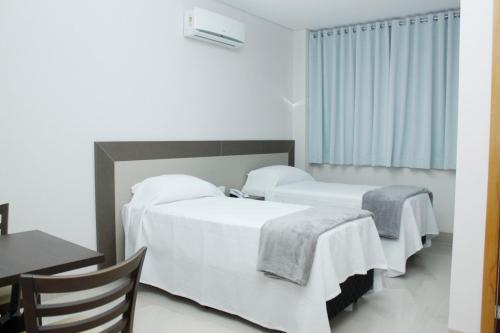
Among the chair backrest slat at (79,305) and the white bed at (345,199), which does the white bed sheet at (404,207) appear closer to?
the white bed at (345,199)

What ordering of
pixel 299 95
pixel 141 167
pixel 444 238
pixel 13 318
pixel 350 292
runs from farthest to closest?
pixel 299 95, pixel 444 238, pixel 141 167, pixel 350 292, pixel 13 318

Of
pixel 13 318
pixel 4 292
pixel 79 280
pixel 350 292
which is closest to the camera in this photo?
pixel 79 280

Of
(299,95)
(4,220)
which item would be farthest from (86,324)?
(299,95)

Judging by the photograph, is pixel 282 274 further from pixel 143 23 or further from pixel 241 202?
pixel 143 23

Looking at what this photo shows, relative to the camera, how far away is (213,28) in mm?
3729

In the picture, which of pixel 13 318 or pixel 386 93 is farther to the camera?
pixel 386 93

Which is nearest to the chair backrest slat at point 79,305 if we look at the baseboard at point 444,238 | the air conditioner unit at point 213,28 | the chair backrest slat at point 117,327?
the chair backrest slat at point 117,327

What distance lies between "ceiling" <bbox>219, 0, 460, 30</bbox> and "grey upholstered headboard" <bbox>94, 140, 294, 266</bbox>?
4.60 feet

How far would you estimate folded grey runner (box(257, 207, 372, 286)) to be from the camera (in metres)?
2.18

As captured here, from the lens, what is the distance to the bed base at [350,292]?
7.96 ft

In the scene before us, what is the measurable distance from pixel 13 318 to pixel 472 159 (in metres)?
2.30

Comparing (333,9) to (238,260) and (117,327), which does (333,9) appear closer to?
(238,260)

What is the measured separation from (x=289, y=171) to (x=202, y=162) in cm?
108

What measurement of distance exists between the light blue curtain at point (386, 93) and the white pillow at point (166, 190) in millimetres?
2199
